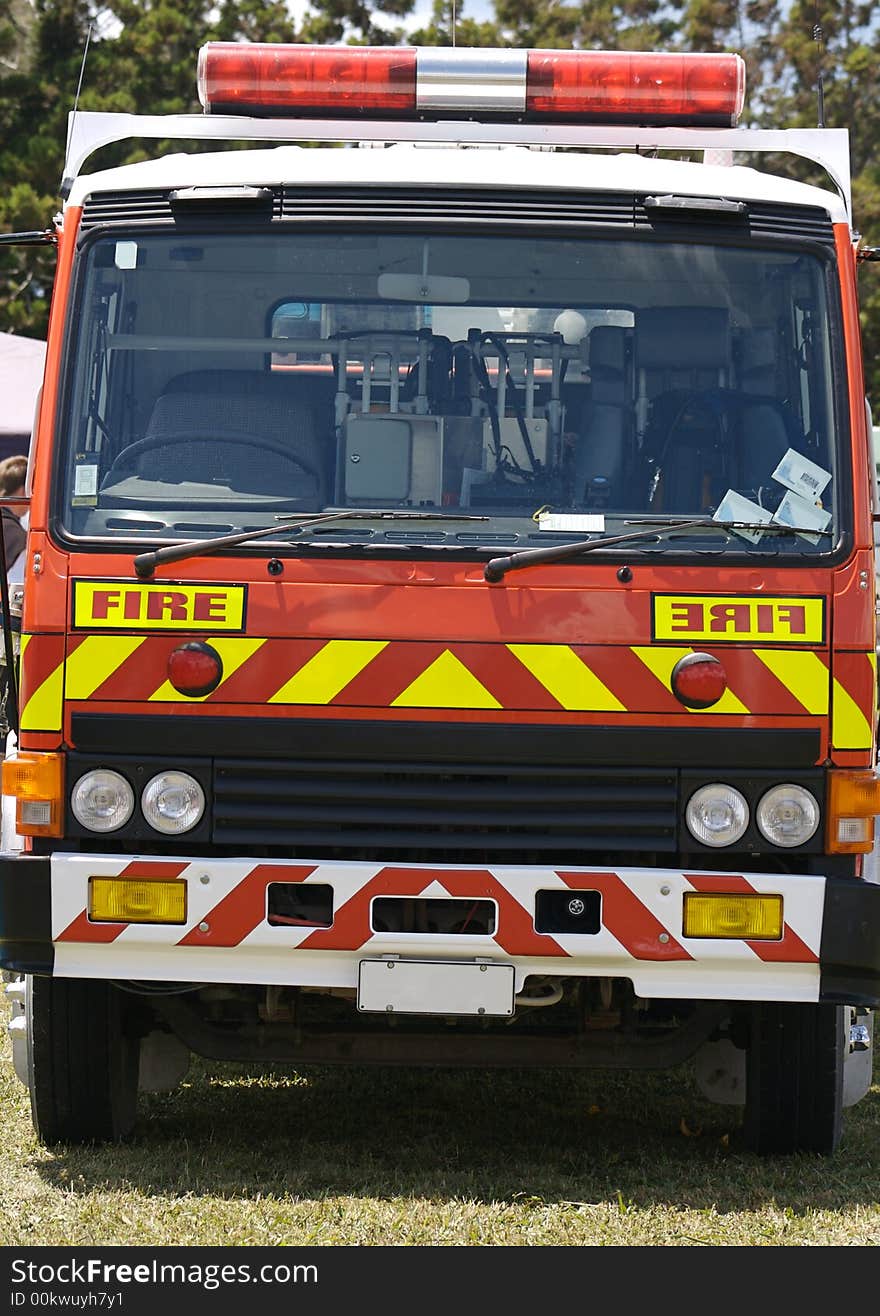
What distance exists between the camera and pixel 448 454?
195 inches

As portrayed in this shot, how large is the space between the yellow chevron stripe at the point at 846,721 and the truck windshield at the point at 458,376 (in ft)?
1.45

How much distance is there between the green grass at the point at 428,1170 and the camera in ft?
15.3

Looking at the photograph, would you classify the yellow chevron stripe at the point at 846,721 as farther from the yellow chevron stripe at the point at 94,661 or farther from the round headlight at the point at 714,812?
the yellow chevron stripe at the point at 94,661

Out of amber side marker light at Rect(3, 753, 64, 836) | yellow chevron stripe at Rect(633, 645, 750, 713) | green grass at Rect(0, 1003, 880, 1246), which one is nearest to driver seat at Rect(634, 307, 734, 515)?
yellow chevron stripe at Rect(633, 645, 750, 713)

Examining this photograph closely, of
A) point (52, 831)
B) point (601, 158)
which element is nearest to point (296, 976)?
point (52, 831)

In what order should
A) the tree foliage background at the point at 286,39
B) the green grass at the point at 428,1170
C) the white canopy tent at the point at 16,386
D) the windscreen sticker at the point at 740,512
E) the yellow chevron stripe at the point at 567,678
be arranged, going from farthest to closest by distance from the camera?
the tree foliage background at the point at 286,39 → the white canopy tent at the point at 16,386 → the windscreen sticker at the point at 740,512 → the yellow chevron stripe at the point at 567,678 → the green grass at the point at 428,1170

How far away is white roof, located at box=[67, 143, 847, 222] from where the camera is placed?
504 cm

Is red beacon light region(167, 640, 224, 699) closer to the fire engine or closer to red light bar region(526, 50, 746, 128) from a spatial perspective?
the fire engine

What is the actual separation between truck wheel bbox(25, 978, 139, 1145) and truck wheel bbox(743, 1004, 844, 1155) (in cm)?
178

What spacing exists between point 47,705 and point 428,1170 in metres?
1.67

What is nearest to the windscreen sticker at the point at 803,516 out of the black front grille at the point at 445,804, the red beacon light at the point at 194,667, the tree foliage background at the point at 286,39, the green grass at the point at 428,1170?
the black front grille at the point at 445,804

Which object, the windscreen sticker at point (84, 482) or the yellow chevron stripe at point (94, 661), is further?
the windscreen sticker at point (84, 482)
